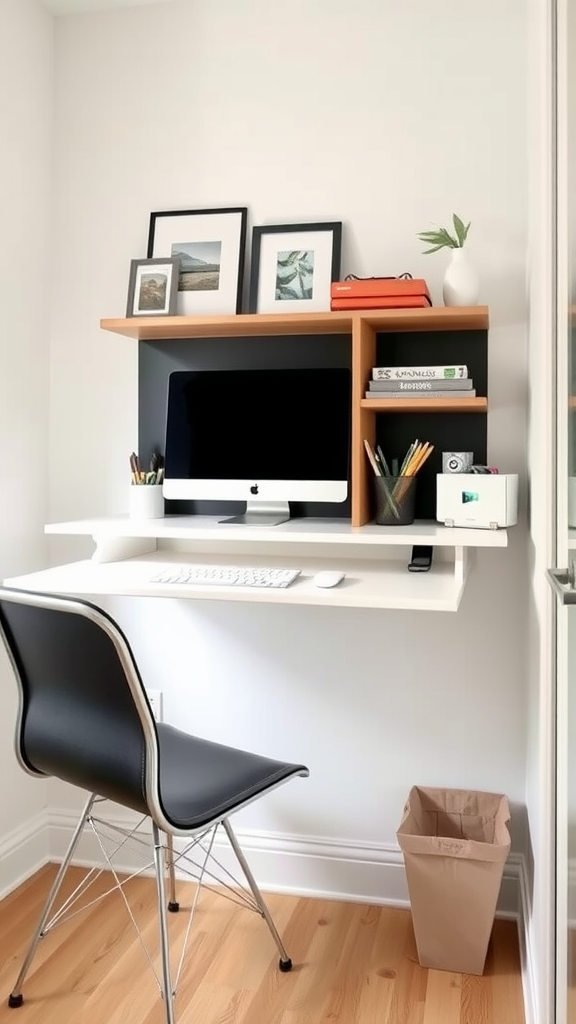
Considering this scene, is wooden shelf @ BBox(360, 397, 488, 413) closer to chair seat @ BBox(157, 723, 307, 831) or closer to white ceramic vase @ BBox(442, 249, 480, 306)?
white ceramic vase @ BBox(442, 249, 480, 306)

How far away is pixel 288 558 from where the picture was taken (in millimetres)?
2316

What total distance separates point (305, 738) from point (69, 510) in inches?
36.5

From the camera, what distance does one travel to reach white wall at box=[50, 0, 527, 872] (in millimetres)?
2182


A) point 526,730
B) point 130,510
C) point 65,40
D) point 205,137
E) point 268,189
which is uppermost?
point 65,40

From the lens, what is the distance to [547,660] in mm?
1611

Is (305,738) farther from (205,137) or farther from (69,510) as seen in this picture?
(205,137)

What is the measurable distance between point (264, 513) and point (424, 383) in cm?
53

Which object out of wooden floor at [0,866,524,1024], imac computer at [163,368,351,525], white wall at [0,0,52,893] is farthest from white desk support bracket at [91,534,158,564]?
wooden floor at [0,866,524,1024]

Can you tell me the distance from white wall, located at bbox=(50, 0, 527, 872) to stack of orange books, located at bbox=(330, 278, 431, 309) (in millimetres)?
252

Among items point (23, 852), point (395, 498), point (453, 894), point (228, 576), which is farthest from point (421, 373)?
point (23, 852)

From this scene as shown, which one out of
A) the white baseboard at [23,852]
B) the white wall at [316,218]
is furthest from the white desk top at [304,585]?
the white baseboard at [23,852]

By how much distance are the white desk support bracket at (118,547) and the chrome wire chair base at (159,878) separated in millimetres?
581

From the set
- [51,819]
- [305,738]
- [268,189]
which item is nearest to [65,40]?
[268,189]

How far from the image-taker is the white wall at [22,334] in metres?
2.29
